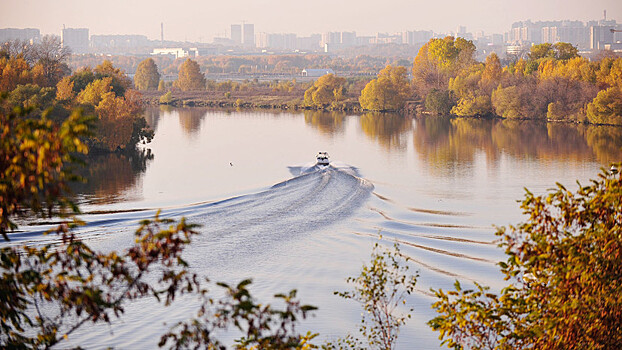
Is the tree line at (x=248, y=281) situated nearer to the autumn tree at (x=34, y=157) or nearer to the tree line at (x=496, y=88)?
the autumn tree at (x=34, y=157)

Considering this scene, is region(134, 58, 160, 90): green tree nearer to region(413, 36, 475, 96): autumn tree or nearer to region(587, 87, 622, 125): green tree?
region(413, 36, 475, 96): autumn tree

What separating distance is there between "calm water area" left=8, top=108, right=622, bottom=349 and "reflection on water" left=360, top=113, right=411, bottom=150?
1.12 feet

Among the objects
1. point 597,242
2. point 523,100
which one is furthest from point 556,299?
point 523,100

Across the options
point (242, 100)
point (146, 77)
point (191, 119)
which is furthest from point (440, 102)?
point (146, 77)

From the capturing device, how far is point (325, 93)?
63031 millimetres

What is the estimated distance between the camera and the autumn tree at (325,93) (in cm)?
6272

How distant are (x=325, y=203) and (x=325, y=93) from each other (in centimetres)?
4387

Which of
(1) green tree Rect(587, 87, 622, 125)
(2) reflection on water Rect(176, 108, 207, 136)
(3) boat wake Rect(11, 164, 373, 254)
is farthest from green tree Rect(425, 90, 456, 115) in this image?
(3) boat wake Rect(11, 164, 373, 254)

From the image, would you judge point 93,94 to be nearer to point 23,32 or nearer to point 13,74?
point 13,74

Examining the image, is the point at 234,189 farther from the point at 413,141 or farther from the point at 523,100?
the point at 523,100

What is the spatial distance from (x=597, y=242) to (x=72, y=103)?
2707cm

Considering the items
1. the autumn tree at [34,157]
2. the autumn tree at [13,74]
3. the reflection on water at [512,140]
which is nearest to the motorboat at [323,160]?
the reflection on water at [512,140]

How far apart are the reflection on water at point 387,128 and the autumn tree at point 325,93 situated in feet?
25.2

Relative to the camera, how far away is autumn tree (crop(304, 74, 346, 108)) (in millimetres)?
62719
